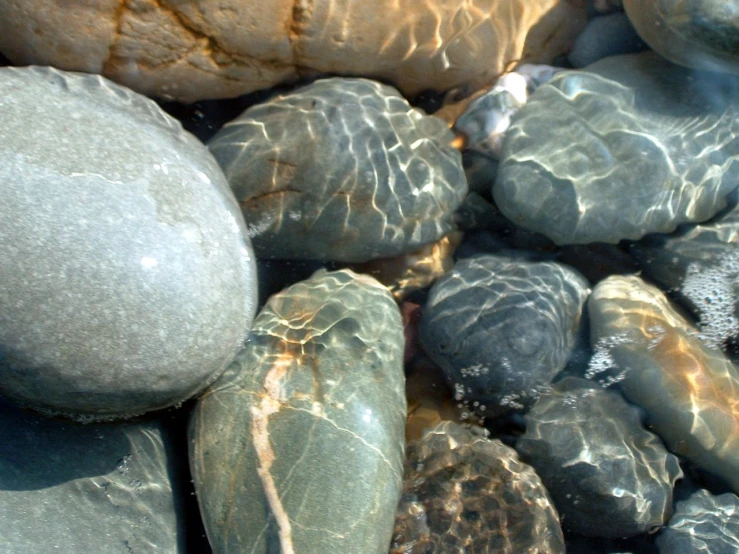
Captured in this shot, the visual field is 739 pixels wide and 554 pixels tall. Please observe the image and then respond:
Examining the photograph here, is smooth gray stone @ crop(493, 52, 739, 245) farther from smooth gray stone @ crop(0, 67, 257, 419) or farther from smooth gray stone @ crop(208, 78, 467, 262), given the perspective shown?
smooth gray stone @ crop(0, 67, 257, 419)

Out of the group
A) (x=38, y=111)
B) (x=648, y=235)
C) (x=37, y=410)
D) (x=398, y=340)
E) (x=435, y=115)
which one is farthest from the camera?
(x=435, y=115)

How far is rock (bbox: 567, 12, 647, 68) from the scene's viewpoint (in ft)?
14.2

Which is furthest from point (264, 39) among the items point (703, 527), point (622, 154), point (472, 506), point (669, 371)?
point (703, 527)

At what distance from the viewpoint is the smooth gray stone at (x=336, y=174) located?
356 centimetres

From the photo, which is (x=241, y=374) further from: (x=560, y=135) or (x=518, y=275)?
(x=560, y=135)

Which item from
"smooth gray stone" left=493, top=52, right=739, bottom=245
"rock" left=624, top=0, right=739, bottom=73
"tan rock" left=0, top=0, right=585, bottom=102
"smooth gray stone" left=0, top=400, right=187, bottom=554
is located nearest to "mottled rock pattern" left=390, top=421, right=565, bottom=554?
"smooth gray stone" left=0, top=400, right=187, bottom=554

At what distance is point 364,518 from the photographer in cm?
284

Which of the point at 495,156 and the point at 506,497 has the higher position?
the point at 495,156

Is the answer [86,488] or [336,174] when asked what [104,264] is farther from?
[336,174]

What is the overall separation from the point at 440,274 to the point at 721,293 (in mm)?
1774

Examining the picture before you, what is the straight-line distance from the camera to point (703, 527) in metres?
3.32

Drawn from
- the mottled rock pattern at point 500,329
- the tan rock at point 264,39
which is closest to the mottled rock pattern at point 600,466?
the mottled rock pattern at point 500,329

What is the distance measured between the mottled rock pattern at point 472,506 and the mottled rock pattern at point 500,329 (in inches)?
15.6

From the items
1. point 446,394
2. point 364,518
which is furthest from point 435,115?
point 364,518
